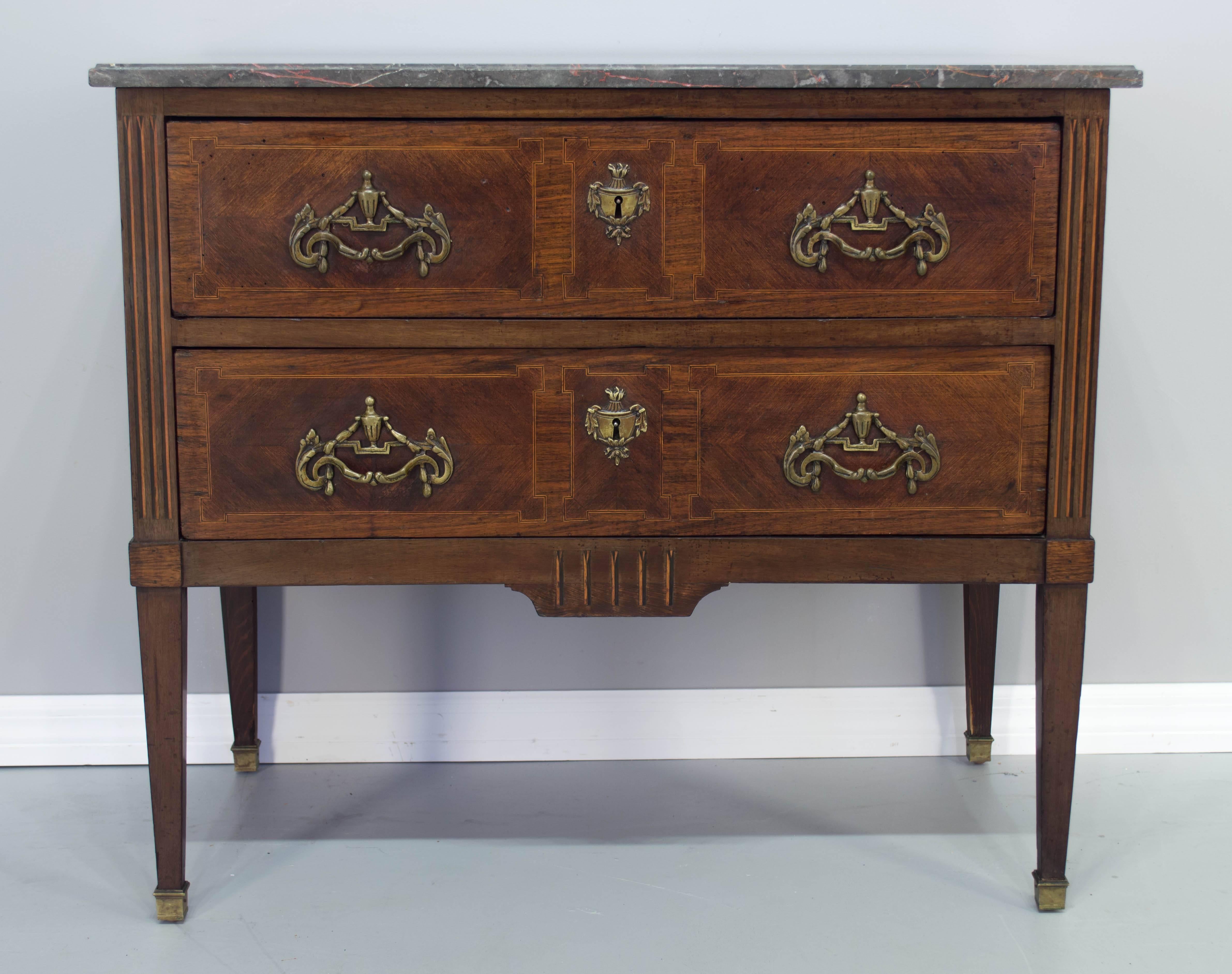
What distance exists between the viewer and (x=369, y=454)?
1263 millimetres

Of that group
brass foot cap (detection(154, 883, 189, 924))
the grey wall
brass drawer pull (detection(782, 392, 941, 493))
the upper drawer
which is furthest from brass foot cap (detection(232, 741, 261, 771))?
brass drawer pull (detection(782, 392, 941, 493))

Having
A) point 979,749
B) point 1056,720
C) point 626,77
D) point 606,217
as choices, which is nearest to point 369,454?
point 606,217

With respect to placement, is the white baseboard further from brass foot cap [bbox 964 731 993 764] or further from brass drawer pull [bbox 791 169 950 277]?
brass drawer pull [bbox 791 169 950 277]

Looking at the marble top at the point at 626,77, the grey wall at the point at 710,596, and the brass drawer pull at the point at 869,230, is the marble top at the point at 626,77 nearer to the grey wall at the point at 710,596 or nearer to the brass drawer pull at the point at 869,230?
the brass drawer pull at the point at 869,230

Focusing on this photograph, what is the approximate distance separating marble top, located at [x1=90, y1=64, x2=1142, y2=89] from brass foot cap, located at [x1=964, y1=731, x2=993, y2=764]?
3.79 ft

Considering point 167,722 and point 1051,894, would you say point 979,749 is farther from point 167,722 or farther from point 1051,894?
point 167,722

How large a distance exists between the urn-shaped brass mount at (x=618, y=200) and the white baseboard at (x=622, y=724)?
99cm

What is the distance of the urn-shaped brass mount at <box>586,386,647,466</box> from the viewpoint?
1254 mm

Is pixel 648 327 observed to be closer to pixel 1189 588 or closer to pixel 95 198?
pixel 95 198

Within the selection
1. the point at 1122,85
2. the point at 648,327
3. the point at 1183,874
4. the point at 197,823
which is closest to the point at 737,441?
the point at 648,327

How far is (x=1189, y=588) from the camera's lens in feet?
6.31

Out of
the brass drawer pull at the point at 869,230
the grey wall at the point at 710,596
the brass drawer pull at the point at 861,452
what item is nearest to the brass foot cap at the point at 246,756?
the grey wall at the point at 710,596

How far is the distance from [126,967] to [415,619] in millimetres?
771

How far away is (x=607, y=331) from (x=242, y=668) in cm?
100
